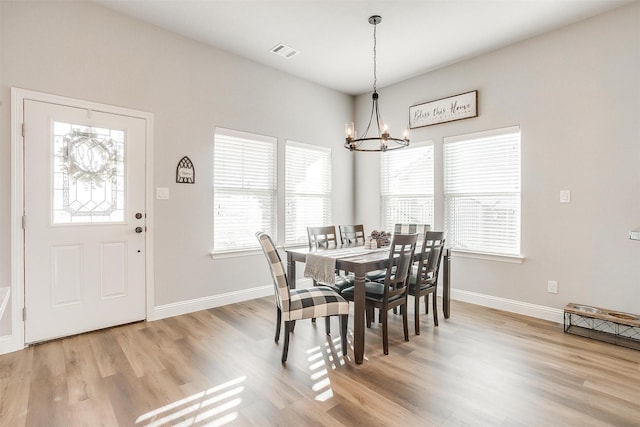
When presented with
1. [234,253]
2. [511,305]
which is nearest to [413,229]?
[511,305]

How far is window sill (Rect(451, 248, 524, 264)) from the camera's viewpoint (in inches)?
147

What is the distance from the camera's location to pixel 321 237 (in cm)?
A: 378

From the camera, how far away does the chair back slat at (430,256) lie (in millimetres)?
3010

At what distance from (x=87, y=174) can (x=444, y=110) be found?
4098 millimetres

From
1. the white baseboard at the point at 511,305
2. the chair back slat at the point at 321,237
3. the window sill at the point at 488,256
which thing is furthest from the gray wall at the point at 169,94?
the white baseboard at the point at 511,305

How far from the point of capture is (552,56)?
136 inches

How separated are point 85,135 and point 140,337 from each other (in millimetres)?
1920

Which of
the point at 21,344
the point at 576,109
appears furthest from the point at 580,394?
the point at 21,344

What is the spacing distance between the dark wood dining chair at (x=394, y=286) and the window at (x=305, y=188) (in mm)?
1939

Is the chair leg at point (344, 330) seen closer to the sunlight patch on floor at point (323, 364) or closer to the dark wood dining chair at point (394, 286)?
the sunlight patch on floor at point (323, 364)

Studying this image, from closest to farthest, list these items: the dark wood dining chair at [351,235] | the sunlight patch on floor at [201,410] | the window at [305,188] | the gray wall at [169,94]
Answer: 1. the sunlight patch on floor at [201,410]
2. the gray wall at [169,94]
3. the dark wood dining chair at [351,235]
4. the window at [305,188]

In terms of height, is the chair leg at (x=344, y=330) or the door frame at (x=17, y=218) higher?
the door frame at (x=17, y=218)

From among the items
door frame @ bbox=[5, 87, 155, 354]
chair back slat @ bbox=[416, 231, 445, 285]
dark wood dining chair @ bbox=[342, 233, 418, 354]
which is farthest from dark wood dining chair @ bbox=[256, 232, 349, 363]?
door frame @ bbox=[5, 87, 155, 354]

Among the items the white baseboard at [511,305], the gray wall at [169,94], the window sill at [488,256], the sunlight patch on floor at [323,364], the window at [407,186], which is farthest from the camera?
the window at [407,186]
